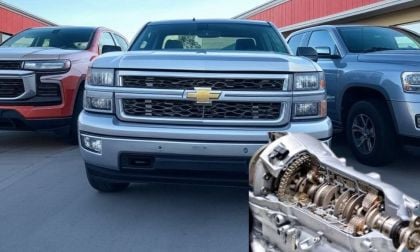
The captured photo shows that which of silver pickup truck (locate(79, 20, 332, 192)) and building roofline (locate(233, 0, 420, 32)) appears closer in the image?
silver pickup truck (locate(79, 20, 332, 192))

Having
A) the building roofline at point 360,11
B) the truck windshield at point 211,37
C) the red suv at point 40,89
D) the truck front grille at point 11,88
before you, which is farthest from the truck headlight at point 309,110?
the building roofline at point 360,11

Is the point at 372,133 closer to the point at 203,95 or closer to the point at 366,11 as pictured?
the point at 203,95

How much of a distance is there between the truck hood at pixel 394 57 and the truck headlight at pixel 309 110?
185 centimetres

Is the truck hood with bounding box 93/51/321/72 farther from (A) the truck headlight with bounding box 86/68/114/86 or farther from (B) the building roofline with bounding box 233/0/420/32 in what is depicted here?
(B) the building roofline with bounding box 233/0/420/32

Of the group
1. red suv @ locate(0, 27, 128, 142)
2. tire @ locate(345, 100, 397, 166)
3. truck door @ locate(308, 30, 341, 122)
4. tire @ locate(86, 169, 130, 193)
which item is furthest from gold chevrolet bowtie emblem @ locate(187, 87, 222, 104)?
truck door @ locate(308, 30, 341, 122)

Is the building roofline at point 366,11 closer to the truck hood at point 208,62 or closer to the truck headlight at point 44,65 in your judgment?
the truck headlight at point 44,65

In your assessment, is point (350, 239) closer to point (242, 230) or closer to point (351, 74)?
point (242, 230)

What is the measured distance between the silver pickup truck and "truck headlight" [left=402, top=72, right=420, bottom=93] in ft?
5.33

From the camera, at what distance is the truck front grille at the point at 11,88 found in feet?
21.5

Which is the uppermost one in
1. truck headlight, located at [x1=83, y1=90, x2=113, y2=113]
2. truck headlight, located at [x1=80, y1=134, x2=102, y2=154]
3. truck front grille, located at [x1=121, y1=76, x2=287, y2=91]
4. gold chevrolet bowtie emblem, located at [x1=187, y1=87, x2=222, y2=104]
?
truck front grille, located at [x1=121, y1=76, x2=287, y2=91]

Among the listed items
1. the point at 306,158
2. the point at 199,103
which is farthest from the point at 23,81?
the point at 306,158

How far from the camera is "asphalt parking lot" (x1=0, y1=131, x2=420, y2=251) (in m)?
3.62

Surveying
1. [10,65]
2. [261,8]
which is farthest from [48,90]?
[261,8]

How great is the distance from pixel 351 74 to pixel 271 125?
2.93 m
